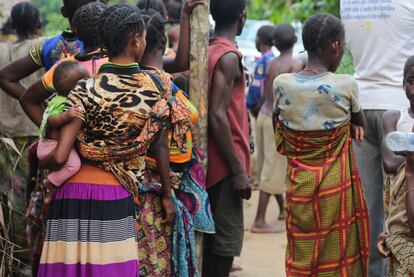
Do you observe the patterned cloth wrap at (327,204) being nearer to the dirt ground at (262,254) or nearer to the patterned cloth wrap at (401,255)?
the patterned cloth wrap at (401,255)

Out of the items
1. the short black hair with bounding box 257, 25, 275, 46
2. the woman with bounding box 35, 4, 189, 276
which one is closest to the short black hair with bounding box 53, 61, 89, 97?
the woman with bounding box 35, 4, 189, 276

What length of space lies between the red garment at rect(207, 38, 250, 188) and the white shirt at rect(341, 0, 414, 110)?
0.79 meters

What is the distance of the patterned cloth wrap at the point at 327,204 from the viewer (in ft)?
14.7

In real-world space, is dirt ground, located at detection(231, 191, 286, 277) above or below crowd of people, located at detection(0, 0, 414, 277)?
below

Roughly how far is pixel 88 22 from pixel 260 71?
477cm

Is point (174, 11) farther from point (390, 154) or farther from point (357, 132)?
A: point (390, 154)

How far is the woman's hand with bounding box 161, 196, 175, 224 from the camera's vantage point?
168 inches

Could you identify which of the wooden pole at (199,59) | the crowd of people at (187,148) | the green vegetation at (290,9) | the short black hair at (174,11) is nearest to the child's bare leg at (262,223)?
the short black hair at (174,11)

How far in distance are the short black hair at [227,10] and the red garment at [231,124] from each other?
126 millimetres

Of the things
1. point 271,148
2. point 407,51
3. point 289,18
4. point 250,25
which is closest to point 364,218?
point 407,51

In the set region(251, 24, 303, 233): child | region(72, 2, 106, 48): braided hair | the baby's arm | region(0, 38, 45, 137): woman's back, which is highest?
region(72, 2, 106, 48): braided hair

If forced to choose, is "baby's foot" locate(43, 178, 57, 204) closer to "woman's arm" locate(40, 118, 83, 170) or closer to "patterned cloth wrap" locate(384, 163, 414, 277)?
"woman's arm" locate(40, 118, 83, 170)

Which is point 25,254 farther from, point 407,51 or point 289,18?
point 289,18

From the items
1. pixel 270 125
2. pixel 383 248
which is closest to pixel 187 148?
pixel 383 248
